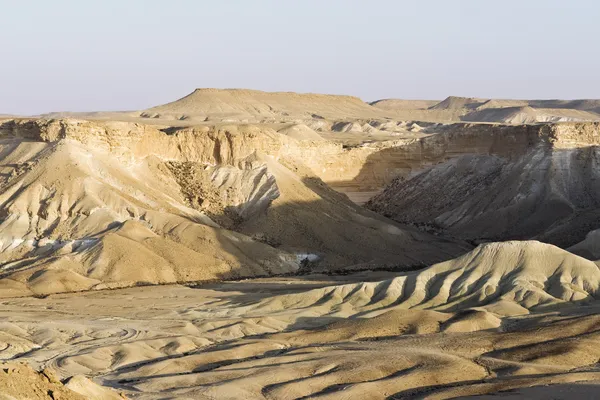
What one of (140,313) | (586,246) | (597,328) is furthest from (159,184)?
(597,328)

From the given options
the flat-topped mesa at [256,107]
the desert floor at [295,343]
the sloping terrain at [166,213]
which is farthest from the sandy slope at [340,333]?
the flat-topped mesa at [256,107]

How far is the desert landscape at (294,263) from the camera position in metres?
39.1

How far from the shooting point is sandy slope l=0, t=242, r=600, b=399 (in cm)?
3772

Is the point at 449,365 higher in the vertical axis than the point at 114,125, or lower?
lower

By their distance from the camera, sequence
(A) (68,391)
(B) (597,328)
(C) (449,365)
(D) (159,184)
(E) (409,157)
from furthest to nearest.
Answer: (E) (409,157)
(D) (159,184)
(B) (597,328)
(C) (449,365)
(A) (68,391)

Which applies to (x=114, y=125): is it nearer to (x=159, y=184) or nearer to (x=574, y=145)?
(x=159, y=184)

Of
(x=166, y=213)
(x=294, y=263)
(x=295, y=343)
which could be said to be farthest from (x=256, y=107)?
(x=295, y=343)

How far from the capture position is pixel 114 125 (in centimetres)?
7700

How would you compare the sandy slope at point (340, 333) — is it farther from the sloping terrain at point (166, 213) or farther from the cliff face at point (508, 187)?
the cliff face at point (508, 187)

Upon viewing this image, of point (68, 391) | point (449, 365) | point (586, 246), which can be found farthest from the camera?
point (586, 246)

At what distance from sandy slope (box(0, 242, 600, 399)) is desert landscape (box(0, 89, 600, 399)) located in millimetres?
137

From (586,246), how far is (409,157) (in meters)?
31.7

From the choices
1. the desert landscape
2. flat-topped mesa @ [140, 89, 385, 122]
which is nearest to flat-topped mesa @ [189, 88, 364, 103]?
flat-topped mesa @ [140, 89, 385, 122]

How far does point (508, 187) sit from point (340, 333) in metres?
43.0
